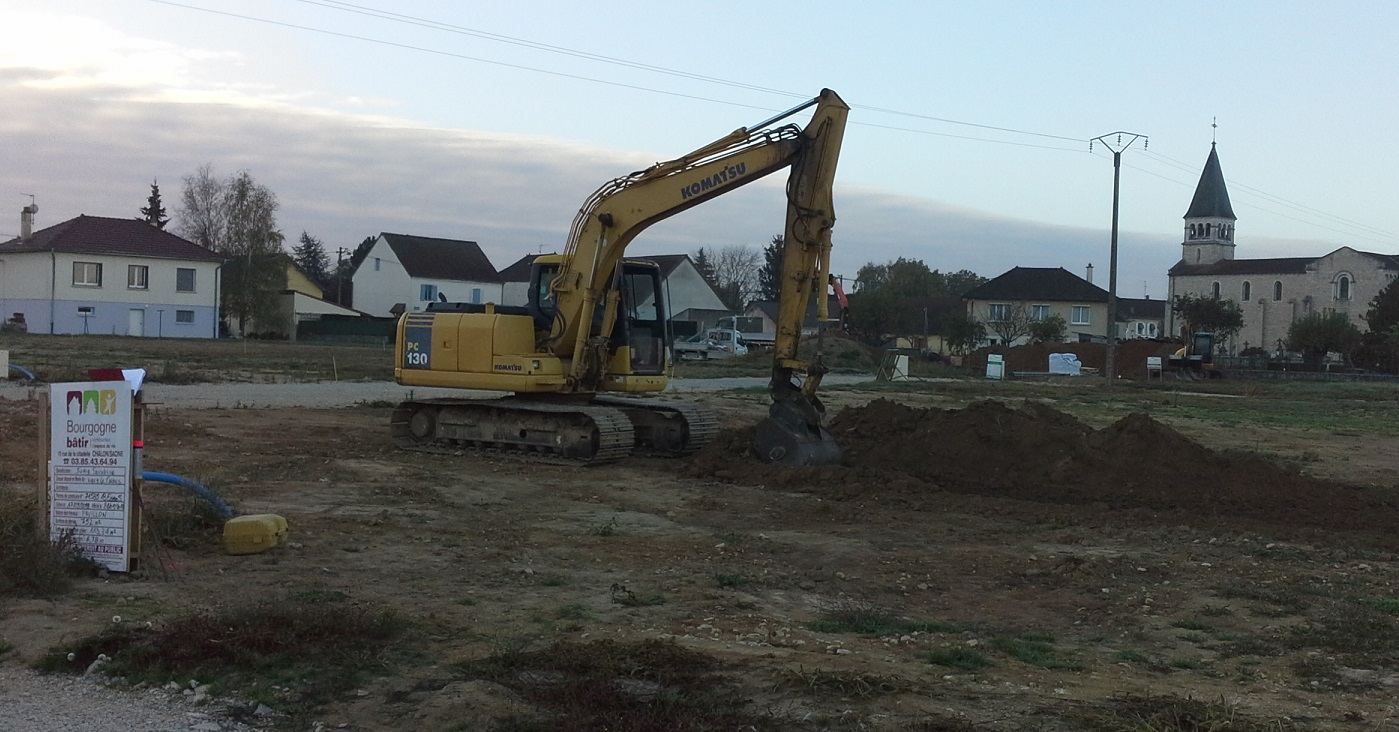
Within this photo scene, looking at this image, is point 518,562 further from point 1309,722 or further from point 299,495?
point 1309,722

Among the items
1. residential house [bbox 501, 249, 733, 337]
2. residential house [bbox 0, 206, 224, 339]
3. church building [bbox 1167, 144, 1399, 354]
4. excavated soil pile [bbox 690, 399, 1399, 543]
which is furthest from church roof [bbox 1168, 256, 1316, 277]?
excavated soil pile [bbox 690, 399, 1399, 543]

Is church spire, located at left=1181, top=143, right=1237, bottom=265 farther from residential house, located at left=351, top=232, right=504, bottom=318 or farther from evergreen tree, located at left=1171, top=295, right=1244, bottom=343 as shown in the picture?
residential house, located at left=351, top=232, right=504, bottom=318

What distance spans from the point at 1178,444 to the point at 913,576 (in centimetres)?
711

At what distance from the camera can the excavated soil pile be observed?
47.2 feet

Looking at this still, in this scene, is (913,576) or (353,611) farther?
(913,576)

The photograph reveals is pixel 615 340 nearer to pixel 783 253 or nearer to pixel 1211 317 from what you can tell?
pixel 783 253

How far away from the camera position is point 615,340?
18.3 metres

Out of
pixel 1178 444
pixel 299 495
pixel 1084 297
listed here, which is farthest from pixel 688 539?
pixel 1084 297

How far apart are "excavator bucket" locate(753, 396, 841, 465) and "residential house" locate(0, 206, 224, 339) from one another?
56.9m

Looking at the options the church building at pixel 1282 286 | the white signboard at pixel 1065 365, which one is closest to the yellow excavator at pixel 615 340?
the white signboard at pixel 1065 365

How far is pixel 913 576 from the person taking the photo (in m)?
10.4

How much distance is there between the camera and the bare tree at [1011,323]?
86688mm

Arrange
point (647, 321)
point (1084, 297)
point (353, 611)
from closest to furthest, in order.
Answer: point (353, 611)
point (647, 321)
point (1084, 297)

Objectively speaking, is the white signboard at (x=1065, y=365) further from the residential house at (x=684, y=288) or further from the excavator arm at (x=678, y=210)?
the excavator arm at (x=678, y=210)
